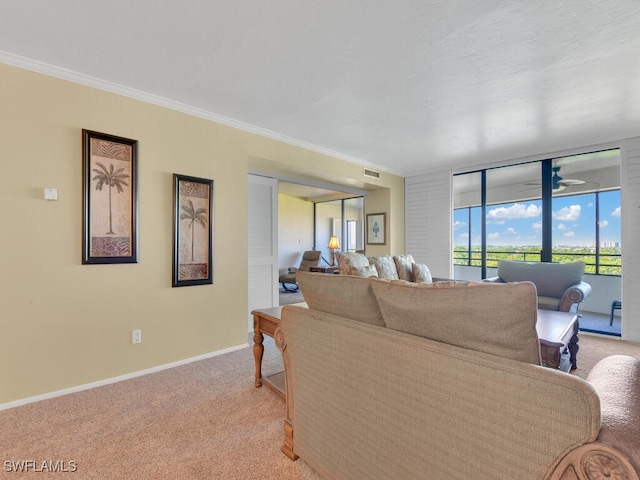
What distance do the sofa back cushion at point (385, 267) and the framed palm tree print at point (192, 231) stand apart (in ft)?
6.61

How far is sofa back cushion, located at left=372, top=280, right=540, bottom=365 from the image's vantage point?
3.05 ft

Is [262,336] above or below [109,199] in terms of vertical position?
below

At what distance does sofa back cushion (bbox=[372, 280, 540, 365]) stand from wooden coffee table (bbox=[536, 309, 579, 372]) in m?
1.15

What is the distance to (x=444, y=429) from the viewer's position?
990 millimetres

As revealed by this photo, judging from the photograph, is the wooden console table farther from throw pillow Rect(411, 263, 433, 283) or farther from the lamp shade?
the lamp shade

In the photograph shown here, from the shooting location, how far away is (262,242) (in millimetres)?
4230

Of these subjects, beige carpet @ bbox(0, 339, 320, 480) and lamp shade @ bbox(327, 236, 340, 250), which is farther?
lamp shade @ bbox(327, 236, 340, 250)

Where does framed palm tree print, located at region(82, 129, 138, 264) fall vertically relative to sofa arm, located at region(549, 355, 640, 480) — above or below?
above

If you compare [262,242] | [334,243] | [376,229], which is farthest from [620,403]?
[334,243]

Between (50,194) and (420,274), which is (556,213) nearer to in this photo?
(420,274)

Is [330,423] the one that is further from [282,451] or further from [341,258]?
[341,258]

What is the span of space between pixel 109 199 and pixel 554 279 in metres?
4.76

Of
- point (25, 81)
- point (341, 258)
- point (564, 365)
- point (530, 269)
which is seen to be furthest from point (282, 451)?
point (530, 269)

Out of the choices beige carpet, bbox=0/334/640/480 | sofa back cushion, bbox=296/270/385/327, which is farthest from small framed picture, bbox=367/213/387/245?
sofa back cushion, bbox=296/270/385/327
